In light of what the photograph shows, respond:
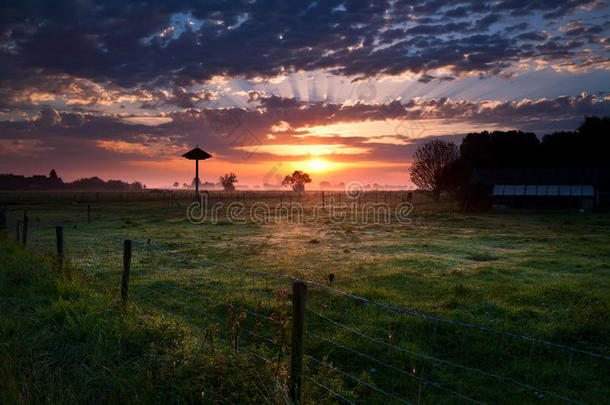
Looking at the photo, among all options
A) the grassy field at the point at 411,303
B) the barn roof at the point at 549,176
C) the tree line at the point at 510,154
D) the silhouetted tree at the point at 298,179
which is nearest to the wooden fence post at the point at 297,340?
the grassy field at the point at 411,303

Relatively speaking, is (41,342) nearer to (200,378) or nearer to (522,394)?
(200,378)

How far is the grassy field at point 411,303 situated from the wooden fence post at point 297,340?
222mm

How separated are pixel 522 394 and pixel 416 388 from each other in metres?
1.44

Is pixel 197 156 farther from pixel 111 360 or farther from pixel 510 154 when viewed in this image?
pixel 510 154

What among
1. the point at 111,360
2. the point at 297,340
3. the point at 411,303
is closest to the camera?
the point at 297,340

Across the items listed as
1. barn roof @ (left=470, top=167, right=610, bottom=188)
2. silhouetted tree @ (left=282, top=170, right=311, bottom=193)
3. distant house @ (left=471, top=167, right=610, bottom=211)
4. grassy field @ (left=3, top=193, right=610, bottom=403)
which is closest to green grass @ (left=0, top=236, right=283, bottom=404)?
grassy field @ (left=3, top=193, right=610, bottom=403)

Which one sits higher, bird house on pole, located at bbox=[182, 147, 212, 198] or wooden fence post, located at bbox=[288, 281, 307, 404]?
bird house on pole, located at bbox=[182, 147, 212, 198]

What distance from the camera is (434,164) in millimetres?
62750

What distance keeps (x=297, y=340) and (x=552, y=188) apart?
51.9 metres

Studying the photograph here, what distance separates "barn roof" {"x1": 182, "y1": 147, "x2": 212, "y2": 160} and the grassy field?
105 ft

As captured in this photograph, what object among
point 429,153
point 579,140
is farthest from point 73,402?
point 579,140

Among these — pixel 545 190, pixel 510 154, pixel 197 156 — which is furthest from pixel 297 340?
pixel 510 154

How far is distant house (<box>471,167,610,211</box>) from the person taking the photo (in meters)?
43.1

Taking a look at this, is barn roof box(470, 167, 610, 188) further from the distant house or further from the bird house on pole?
the bird house on pole
